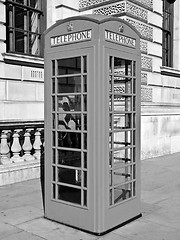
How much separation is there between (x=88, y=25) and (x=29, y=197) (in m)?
3.06

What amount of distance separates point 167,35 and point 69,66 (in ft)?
30.0

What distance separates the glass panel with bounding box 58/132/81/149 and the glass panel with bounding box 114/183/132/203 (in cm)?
75

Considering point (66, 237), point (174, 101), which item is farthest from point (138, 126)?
point (174, 101)

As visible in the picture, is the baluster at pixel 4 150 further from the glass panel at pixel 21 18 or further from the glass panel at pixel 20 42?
the glass panel at pixel 21 18

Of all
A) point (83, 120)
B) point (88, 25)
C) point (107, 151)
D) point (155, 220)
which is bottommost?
point (155, 220)

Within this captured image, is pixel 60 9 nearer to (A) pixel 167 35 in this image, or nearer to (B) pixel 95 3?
(B) pixel 95 3

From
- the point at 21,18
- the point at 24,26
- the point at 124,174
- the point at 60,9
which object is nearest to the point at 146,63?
the point at 60,9

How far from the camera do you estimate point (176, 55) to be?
12.6 m

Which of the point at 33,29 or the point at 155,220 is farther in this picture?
the point at 33,29

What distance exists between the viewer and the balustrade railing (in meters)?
6.71

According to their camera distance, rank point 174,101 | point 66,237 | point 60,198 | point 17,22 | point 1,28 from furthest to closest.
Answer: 1. point 174,101
2. point 17,22
3. point 1,28
4. point 60,198
5. point 66,237

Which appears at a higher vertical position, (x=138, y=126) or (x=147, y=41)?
(x=147, y=41)

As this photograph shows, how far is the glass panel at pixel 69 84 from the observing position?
4164 mm

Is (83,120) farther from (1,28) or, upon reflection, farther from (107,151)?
(1,28)
